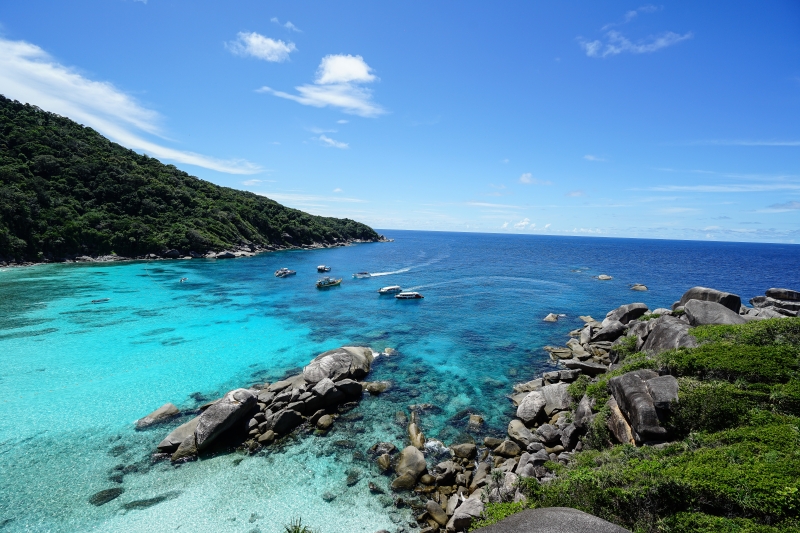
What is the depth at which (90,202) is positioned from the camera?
304 ft

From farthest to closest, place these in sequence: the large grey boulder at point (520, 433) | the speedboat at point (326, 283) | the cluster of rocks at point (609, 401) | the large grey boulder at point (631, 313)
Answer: the speedboat at point (326, 283), the large grey boulder at point (631, 313), the large grey boulder at point (520, 433), the cluster of rocks at point (609, 401)

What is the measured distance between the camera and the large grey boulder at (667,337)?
20.3m

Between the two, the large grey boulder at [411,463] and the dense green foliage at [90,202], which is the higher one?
the dense green foliage at [90,202]

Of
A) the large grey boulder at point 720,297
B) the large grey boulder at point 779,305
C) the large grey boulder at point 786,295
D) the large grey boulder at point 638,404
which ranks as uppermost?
the large grey boulder at point 720,297

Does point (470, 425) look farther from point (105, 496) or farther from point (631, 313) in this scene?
point (631, 313)

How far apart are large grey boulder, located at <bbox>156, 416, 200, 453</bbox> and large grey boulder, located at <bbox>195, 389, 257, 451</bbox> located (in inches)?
32.8

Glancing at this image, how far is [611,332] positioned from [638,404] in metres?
21.8

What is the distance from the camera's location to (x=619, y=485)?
10938mm

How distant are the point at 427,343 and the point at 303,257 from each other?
88.6 metres

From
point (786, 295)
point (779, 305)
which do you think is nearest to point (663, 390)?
point (779, 305)

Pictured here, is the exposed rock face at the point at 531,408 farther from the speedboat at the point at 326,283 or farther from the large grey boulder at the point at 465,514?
the speedboat at the point at 326,283

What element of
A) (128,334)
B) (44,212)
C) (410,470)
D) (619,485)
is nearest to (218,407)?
(410,470)

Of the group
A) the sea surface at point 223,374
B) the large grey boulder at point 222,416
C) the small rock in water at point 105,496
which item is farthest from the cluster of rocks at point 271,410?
the small rock in water at point 105,496

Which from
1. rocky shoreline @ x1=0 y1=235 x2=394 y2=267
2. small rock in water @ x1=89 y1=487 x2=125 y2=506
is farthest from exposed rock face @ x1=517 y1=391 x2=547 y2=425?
rocky shoreline @ x1=0 y1=235 x2=394 y2=267
